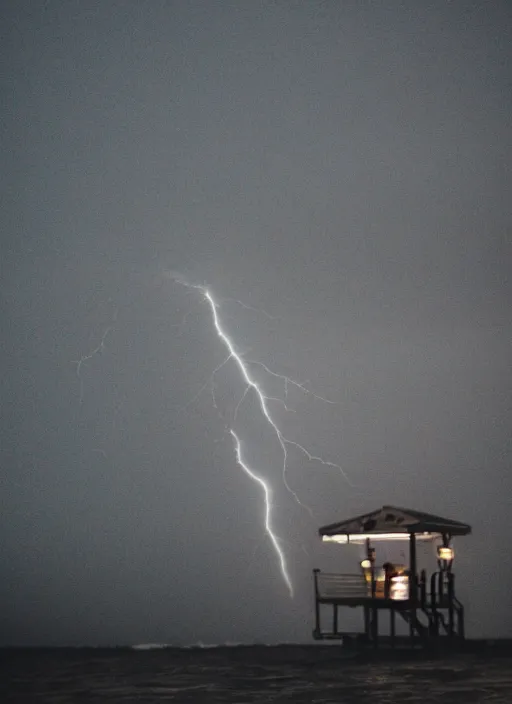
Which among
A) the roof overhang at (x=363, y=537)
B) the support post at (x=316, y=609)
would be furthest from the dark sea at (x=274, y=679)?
the roof overhang at (x=363, y=537)

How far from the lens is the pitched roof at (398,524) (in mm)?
21312

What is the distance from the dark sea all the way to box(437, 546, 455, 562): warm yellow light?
2.02 meters

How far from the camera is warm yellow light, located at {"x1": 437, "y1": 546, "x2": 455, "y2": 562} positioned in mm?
23000

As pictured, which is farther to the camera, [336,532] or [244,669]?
[336,532]

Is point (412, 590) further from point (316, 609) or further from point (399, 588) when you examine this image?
point (316, 609)

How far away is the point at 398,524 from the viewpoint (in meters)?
21.4

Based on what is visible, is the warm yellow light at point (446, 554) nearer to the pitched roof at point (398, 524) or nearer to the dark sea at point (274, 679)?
the pitched roof at point (398, 524)

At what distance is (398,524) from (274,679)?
5.20 meters

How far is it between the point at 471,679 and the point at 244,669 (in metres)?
5.73

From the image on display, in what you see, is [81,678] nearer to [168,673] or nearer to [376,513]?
[168,673]

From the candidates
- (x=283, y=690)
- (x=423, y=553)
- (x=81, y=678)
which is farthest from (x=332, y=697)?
(x=423, y=553)

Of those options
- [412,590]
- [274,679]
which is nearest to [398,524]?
[412,590]

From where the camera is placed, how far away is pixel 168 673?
19109 millimetres

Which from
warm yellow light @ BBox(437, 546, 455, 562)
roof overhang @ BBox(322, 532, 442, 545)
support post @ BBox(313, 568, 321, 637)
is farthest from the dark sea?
roof overhang @ BBox(322, 532, 442, 545)
